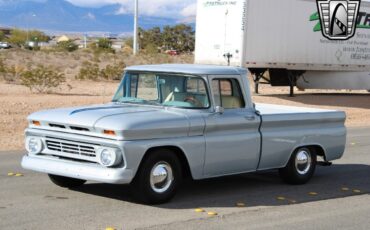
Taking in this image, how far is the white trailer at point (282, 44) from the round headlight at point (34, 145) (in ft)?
55.0

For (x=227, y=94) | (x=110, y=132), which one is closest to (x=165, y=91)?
(x=227, y=94)

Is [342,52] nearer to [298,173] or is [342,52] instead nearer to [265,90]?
[265,90]

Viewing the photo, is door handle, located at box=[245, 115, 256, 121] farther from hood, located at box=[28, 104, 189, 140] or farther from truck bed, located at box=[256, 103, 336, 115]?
Answer: hood, located at box=[28, 104, 189, 140]

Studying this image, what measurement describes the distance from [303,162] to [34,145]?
3885 mm

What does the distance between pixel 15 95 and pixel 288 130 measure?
15533mm

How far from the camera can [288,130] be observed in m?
9.07

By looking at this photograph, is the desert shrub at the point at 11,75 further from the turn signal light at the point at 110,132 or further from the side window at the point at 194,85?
the turn signal light at the point at 110,132

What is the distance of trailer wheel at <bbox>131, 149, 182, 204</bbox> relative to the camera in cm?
733

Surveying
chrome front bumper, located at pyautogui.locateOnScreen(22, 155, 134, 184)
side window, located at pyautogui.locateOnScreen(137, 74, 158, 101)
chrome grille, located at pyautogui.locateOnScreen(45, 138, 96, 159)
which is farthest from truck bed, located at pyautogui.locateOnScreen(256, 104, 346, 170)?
chrome grille, located at pyautogui.locateOnScreen(45, 138, 96, 159)

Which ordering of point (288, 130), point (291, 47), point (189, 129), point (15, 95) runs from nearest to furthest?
point (189, 129) → point (288, 130) → point (15, 95) → point (291, 47)

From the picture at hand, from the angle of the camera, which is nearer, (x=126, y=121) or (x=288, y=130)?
(x=126, y=121)

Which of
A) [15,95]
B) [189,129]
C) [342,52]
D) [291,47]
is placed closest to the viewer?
[189,129]

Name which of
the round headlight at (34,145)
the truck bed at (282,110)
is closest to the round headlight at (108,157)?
the round headlight at (34,145)

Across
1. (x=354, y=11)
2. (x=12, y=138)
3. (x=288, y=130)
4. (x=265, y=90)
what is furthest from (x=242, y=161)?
(x=265, y=90)
